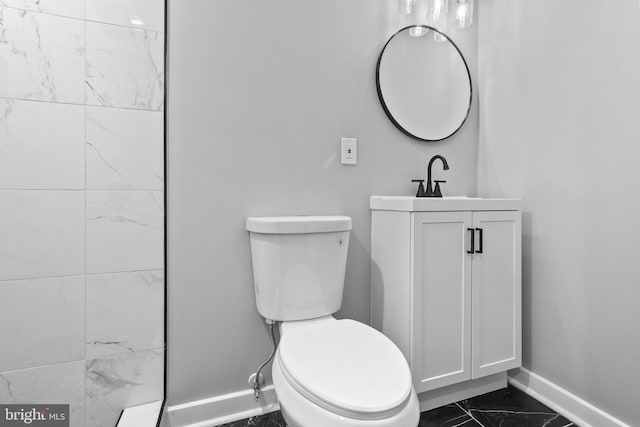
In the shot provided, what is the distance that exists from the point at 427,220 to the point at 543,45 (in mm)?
958

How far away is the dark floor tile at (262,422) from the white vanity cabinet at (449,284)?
550 millimetres

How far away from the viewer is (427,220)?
123 cm

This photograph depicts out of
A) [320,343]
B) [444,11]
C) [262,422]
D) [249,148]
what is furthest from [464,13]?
[262,422]

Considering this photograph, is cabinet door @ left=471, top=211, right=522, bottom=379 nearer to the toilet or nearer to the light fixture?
the toilet

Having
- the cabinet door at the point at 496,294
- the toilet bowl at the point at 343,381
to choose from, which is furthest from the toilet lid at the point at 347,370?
the cabinet door at the point at 496,294

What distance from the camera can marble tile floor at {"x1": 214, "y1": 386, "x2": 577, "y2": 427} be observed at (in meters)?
1.23

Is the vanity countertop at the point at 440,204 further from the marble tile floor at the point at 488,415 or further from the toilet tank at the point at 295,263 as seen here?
the marble tile floor at the point at 488,415

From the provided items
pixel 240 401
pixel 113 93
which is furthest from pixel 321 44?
pixel 240 401

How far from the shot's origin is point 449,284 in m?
1.28

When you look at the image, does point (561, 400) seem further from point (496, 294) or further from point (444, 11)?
point (444, 11)

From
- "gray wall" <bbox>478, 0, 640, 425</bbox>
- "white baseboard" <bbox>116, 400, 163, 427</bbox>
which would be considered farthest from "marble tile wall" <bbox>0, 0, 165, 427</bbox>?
"gray wall" <bbox>478, 0, 640, 425</bbox>

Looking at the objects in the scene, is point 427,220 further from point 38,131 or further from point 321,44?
point 38,131

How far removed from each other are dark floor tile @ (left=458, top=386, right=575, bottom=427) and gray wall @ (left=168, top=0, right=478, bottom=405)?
1.87 ft

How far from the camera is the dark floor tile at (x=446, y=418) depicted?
1236 millimetres
